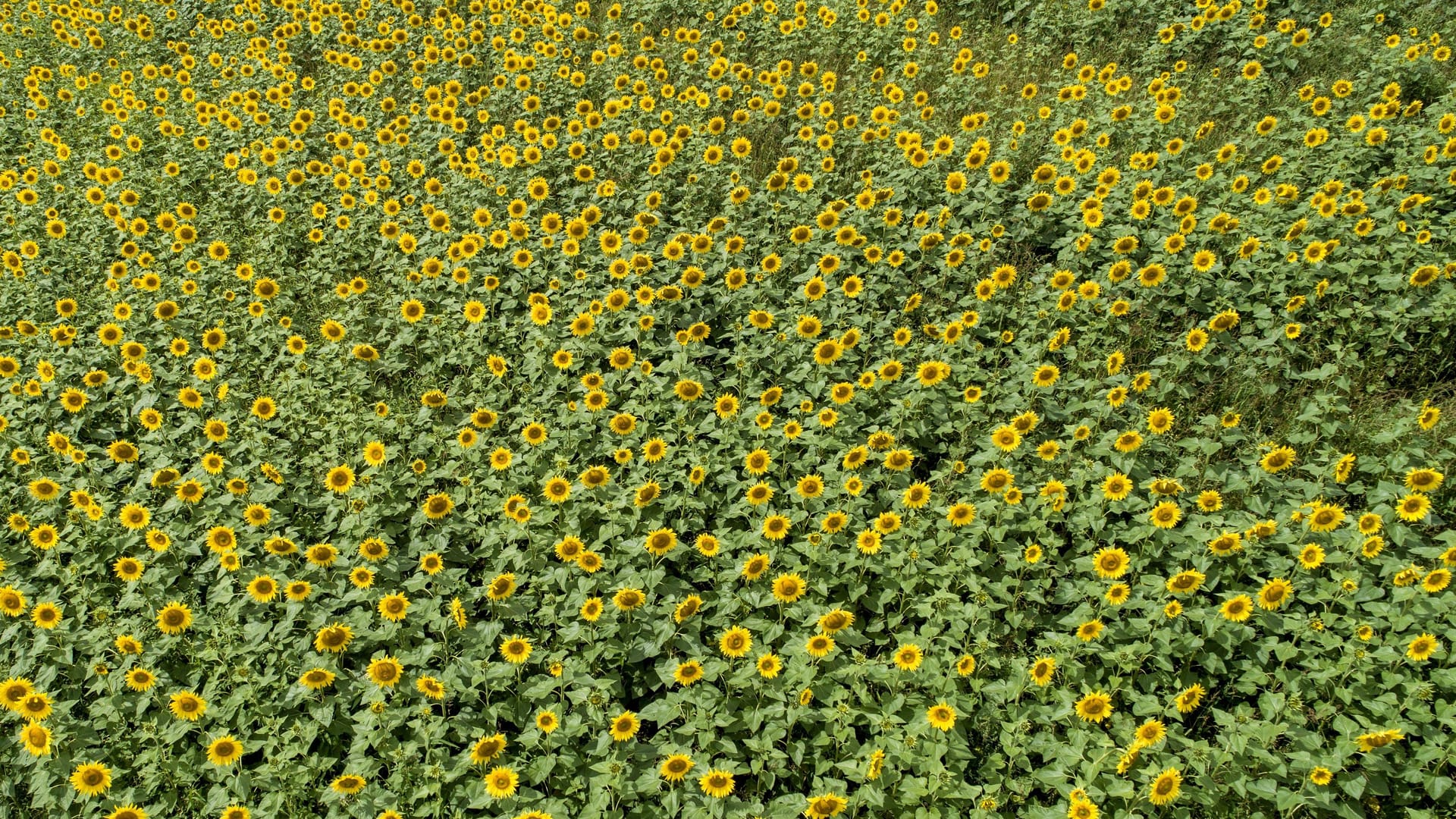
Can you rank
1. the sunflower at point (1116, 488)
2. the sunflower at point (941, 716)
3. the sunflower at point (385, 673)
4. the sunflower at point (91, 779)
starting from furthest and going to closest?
the sunflower at point (1116, 488) → the sunflower at point (385, 673) → the sunflower at point (91, 779) → the sunflower at point (941, 716)

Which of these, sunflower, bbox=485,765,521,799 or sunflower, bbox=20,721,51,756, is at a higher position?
sunflower, bbox=20,721,51,756

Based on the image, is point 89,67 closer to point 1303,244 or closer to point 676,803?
point 676,803

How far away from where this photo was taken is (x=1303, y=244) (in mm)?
6012

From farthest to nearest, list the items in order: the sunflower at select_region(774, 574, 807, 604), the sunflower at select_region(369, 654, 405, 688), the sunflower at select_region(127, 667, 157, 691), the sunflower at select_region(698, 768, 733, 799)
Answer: the sunflower at select_region(774, 574, 807, 604), the sunflower at select_region(127, 667, 157, 691), the sunflower at select_region(369, 654, 405, 688), the sunflower at select_region(698, 768, 733, 799)

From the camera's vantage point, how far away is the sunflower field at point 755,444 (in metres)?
3.89

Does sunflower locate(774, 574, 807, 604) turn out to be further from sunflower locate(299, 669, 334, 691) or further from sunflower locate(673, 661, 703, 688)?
sunflower locate(299, 669, 334, 691)

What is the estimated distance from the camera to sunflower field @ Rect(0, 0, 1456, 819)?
153 inches

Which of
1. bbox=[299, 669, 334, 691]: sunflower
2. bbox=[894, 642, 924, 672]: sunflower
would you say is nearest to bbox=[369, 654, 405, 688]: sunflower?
bbox=[299, 669, 334, 691]: sunflower

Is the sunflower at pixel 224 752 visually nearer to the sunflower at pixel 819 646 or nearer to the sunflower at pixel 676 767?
the sunflower at pixel 676 767

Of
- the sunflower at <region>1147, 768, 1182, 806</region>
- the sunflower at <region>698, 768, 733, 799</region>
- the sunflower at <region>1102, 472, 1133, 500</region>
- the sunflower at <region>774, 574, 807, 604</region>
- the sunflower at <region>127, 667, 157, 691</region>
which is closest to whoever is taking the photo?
the sunflower at <region>1147, 768, 1182, 806</region>

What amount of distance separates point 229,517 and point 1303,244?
26.2 feet

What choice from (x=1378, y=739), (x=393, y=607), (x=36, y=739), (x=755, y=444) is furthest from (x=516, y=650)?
(x=1378, y=739)

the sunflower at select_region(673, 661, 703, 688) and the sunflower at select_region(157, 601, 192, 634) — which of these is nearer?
the sunflower at select_region(673, 661, 703, 688)

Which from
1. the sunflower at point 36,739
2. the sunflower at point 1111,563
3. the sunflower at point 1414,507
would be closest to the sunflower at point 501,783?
the sunflower at point 36,739
